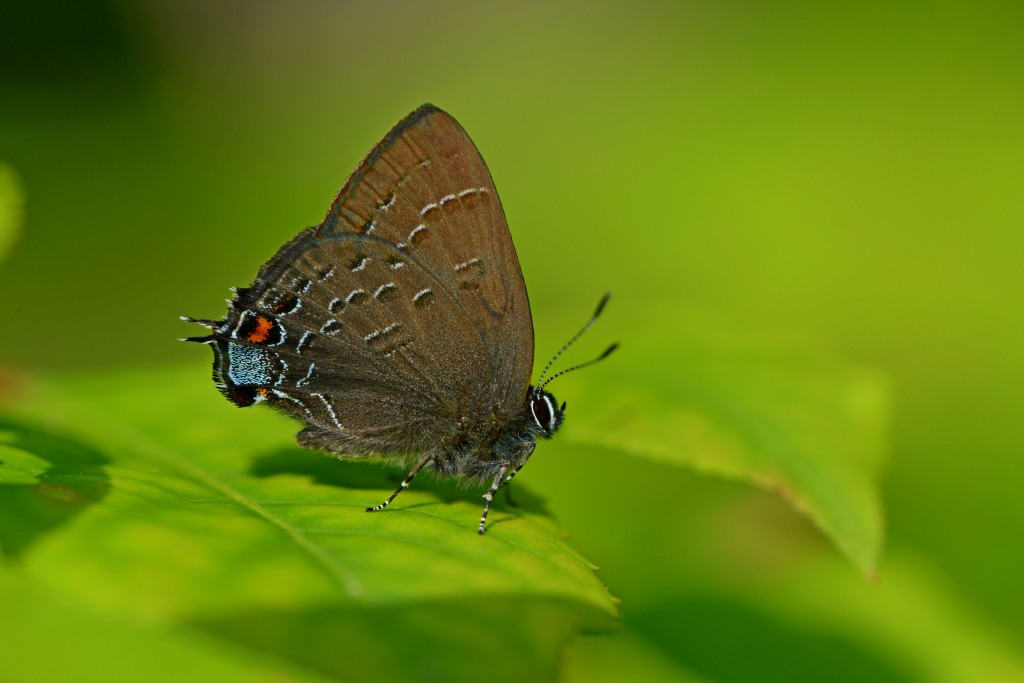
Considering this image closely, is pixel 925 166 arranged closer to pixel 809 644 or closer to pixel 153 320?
pixel 809 644

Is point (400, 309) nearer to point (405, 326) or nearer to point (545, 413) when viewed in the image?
point (405, 326)

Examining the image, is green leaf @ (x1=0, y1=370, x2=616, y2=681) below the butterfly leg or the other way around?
the other way around

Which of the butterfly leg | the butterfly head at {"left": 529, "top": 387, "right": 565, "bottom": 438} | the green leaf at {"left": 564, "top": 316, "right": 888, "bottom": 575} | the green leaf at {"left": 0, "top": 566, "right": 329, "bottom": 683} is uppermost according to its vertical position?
the green leaf at {"left": 564, "top": 316, "right": 888, "bottom": 575}

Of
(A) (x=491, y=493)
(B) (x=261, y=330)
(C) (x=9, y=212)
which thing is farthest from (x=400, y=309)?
(C) (x=9, y=212)

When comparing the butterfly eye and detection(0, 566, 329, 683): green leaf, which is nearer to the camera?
detection(0, 566, 329, 683): green leaf

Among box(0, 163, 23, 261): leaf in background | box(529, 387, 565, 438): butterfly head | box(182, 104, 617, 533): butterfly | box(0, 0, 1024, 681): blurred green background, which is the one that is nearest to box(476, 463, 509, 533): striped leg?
box(182, 104, 617, 533): butterfly

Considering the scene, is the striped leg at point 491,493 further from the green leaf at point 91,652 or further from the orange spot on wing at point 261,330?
the orange spot on wing at point 261,330

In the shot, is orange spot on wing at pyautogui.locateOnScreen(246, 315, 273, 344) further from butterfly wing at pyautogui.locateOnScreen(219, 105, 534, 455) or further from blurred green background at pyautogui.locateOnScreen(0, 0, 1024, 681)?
blurred green background at pyautogui.locateOnScreen(0, 0, 1024, 681)

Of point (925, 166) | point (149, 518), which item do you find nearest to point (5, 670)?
point (149, 518)

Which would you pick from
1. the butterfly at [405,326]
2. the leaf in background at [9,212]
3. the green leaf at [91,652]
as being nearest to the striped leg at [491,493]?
the butterfly at [405,326]
